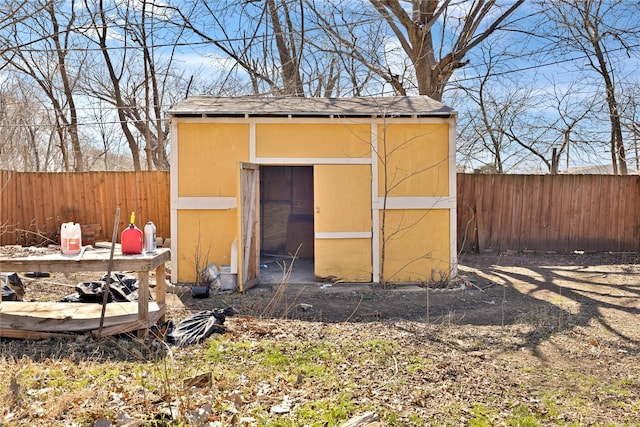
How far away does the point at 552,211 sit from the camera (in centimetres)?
1143

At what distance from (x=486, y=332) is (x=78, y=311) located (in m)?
4.48

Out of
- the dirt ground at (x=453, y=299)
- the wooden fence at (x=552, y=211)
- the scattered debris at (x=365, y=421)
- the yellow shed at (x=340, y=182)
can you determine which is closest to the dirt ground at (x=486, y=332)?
the dirt ground at (x=453, y=299)

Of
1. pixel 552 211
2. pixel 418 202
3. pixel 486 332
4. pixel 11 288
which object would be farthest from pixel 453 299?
pixel 11 288

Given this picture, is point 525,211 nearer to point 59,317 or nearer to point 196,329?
point 196,329

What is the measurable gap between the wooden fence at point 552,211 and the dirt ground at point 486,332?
1.95 meters

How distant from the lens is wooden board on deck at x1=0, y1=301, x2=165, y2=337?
4.57m

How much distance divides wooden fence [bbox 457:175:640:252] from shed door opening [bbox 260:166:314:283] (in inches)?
149

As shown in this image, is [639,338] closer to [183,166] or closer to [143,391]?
[143,391]

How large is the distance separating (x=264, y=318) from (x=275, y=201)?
5464 millimetres

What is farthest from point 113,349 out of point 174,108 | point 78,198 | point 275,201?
point 78,198

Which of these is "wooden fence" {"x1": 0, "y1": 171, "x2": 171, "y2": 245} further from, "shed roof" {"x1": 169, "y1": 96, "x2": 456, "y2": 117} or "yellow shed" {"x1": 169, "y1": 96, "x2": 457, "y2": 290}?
"yellow shed" {"x1": 169, "y1": 96, "x2": 457, "y2": 290}

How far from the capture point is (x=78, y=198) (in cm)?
Result: 1193

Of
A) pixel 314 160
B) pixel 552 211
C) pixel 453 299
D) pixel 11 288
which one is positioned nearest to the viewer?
pixel 11 288

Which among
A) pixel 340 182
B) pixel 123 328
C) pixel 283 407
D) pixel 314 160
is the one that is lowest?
pixel 283 407
